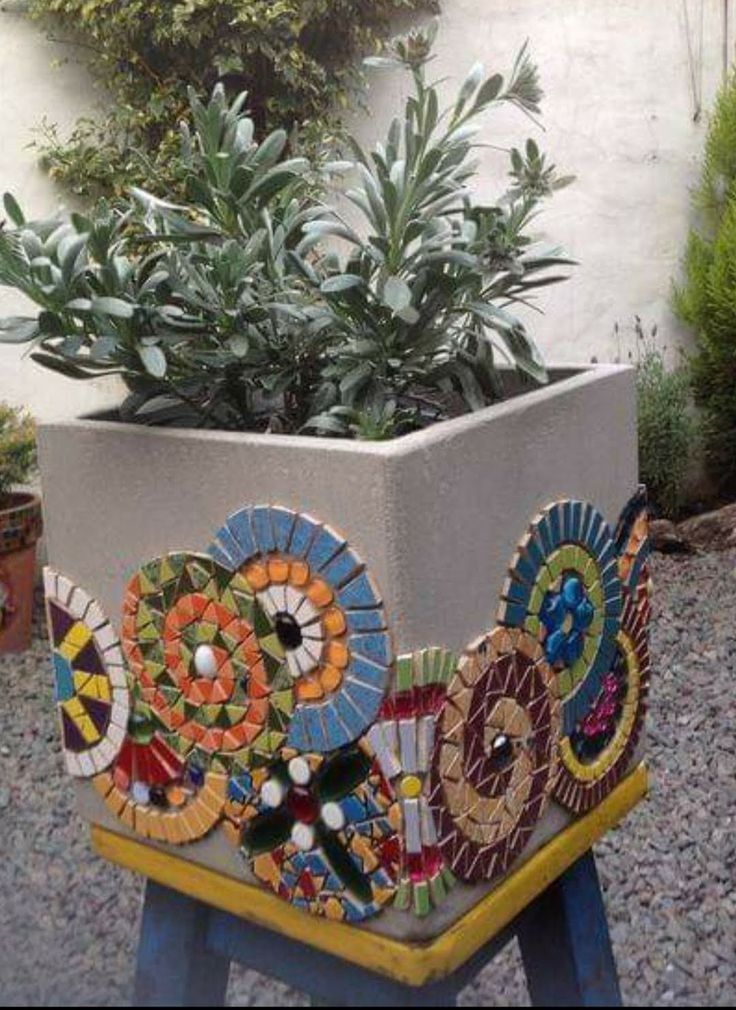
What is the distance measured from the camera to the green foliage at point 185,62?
4.52 m

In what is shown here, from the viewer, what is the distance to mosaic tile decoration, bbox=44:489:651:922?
1190 millimetres

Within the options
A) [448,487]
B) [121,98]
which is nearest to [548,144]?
[121,98]

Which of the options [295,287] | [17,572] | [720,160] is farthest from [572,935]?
[720,160]

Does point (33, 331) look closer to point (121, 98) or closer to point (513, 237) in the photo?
point (513, 237)

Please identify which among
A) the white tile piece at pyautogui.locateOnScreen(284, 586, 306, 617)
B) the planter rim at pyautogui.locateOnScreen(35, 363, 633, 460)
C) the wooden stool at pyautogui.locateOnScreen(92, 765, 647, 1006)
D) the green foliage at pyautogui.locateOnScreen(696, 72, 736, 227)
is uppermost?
the green foliage at pyautogui.locateOnScreen(696, 72, 736, 227)

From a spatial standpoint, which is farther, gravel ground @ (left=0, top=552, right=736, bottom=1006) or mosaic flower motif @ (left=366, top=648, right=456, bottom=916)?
mosaic flower motif @ (left=366, top=648, right=456, bottom=916)

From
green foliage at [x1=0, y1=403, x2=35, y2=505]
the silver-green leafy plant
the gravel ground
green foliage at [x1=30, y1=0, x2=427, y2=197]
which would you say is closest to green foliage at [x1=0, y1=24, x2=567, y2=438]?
the silver-green leafy plant

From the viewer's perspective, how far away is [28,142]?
480cm

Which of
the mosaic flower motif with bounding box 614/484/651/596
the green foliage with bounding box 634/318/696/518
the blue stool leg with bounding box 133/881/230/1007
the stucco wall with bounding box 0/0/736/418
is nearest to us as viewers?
the blue stool leg with bounding box 133/881/230/1007

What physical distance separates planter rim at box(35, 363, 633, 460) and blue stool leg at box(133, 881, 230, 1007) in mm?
466

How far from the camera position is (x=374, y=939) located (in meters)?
1.23

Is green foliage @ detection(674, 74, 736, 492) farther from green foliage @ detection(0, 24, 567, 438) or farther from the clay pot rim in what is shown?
green foliage @ detection(0, 24, 567, 438)

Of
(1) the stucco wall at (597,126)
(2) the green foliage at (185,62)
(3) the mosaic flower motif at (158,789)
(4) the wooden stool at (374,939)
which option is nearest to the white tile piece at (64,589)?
(3) the mosaic flower motif at (158,789)

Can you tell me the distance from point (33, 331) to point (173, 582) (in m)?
0.29
